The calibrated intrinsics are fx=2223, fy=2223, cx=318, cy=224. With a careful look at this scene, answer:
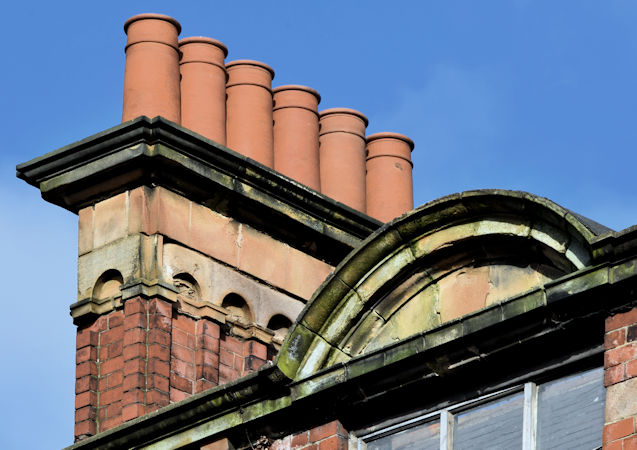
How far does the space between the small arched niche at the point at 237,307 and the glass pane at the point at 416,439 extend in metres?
4.82

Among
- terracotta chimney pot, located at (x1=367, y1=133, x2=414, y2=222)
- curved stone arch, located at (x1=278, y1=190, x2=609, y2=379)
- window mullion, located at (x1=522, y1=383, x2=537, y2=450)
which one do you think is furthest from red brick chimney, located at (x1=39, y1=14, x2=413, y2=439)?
window mullion, located at (x1=522, y1=383, x2=537, y2=450)

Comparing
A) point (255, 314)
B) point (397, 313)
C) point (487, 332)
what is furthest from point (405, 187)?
point (487, 332)

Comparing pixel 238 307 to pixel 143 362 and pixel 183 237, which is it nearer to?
pixel 183 237

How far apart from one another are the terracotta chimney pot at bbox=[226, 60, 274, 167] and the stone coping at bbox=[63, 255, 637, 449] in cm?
516

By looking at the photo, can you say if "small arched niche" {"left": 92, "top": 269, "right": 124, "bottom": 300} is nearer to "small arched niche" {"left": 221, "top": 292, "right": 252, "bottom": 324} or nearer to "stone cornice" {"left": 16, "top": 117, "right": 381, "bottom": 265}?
"stone cornice" {"left": 16, "top": 117, "right": 381, "bottom": 265}

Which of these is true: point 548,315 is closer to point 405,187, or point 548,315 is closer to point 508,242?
point 508,242

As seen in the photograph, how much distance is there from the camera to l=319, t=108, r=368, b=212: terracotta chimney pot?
74.7ft

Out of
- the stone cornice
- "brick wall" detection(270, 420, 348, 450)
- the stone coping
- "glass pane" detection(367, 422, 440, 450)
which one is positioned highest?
the stone cornice

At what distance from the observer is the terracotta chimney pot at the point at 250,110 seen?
→ 21797mm

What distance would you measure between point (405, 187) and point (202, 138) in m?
3.87

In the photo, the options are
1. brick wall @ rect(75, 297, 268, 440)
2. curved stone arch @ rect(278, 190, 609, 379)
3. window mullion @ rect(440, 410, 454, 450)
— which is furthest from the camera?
brick wall @ rect(75, 297, 268, 440)

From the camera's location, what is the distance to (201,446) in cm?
1678

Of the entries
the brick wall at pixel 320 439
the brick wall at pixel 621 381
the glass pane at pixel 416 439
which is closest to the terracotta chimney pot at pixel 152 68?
the brick wall at pixel 320 439

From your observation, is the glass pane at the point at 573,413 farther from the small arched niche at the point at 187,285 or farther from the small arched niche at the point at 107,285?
the small arched niche at the point at 107,285
